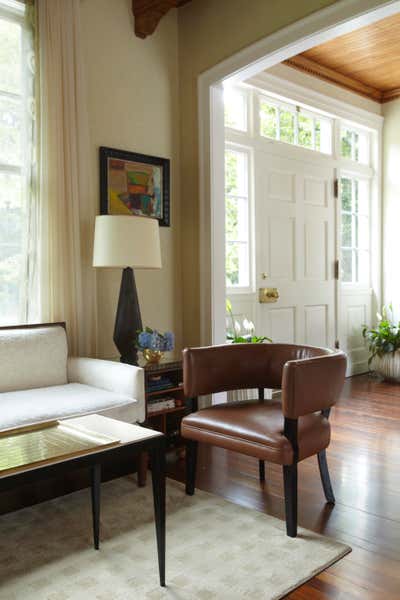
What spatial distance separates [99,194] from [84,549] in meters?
2.15

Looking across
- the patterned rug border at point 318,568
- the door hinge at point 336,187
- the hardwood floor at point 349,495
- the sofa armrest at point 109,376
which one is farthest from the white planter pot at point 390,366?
the sofa armrest at point 109,376

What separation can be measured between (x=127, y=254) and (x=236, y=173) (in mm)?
1870

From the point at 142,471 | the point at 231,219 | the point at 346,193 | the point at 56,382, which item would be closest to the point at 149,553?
the point at 142,471

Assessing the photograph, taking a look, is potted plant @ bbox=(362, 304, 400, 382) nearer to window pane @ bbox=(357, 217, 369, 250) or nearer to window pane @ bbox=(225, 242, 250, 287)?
window pane @ bbox=(357, 217, 369, 250)

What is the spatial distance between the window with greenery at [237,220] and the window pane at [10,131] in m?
1.83

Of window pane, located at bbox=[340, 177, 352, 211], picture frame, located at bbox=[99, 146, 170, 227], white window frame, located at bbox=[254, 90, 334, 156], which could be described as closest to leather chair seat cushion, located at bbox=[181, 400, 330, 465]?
picture frame, located at bbox=[99, 146, 170, 227]

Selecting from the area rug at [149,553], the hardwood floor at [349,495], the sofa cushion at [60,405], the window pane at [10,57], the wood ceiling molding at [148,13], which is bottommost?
the hardwood floor at [349,495]

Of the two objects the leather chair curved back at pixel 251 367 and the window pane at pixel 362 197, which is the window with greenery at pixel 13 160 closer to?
the leather chair curved back at pixel 251 367

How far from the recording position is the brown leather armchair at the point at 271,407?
2.16 meters

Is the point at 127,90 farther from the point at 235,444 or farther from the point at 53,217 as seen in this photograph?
the point at 235,444

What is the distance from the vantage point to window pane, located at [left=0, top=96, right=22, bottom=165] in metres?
3.08

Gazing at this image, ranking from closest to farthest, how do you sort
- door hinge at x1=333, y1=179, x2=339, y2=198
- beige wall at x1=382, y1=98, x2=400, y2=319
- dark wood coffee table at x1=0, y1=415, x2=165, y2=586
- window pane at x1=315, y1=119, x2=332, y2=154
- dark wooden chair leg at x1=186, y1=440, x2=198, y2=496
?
dark wood coffee table at x1=0, y1=415, x2=165, y2=586
dark wooden chair leg at x1=186, y1=440, x2=198, y2=496
window pane at x1=315, y1=119, x2=332, y2=154
door hinge at x1=333, y1=179, x2=339, y2=198
beige wall at x1=382, y1=98, x2=400, y2=319

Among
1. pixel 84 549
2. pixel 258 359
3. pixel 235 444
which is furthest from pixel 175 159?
pixel 84 549

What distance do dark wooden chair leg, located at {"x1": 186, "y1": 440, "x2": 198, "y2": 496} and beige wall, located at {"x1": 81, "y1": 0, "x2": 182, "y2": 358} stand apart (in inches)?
43.3
